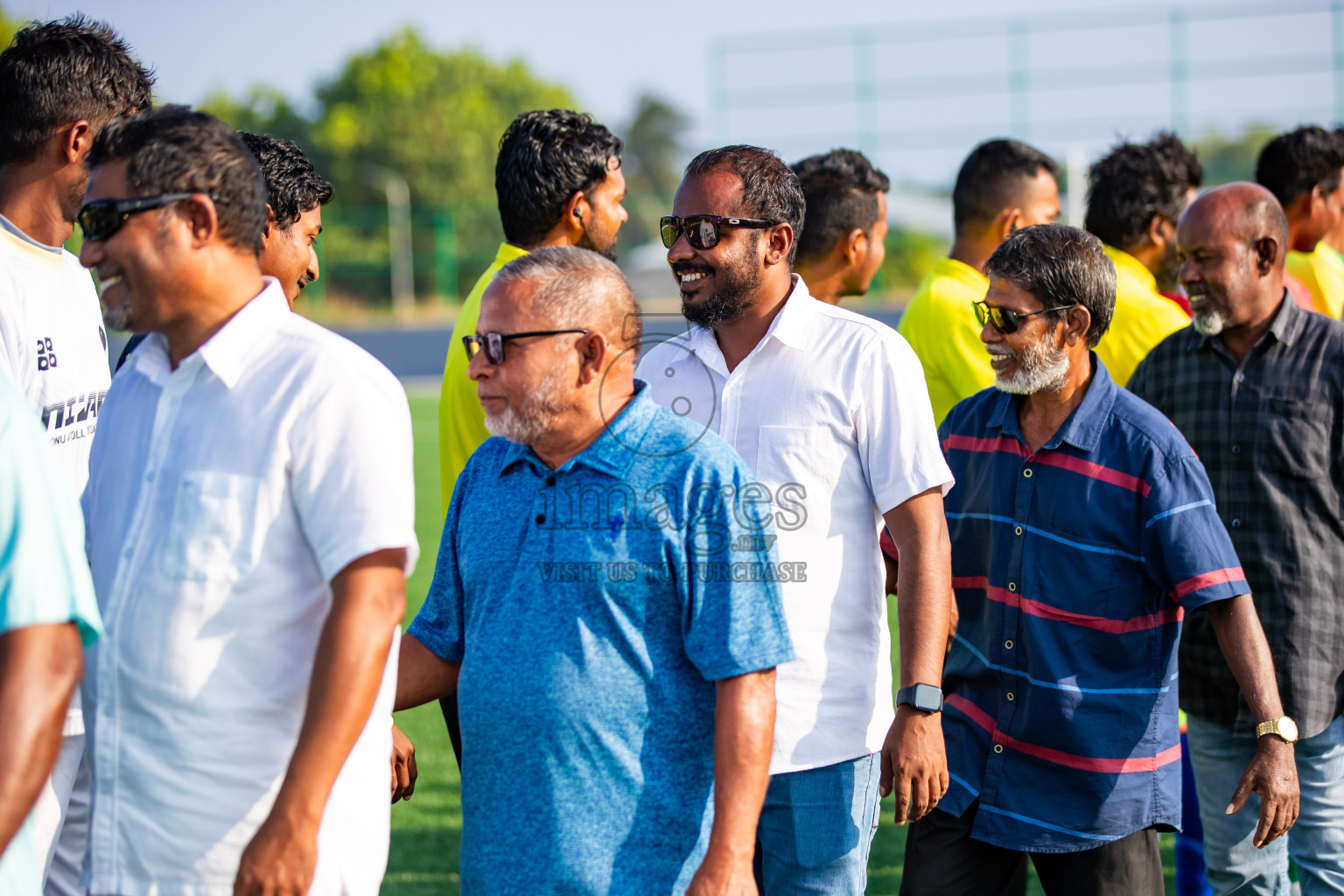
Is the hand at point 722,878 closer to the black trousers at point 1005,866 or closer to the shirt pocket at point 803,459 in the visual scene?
the shirt pocket at point 803,459

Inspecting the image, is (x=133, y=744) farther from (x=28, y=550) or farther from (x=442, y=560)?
(x=442, y=560)

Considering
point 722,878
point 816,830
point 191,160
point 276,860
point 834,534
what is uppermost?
point 191,160

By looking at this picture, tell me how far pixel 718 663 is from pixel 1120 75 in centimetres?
2819

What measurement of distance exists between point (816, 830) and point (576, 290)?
1.40 m

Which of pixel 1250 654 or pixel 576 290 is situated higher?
pixel 576 290

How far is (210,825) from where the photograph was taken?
2107 millimetres

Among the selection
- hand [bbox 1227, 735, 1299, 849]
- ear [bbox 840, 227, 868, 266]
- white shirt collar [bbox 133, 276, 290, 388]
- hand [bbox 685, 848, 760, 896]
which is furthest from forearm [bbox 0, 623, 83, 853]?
ear [bbox 840, 227, 868, 266]

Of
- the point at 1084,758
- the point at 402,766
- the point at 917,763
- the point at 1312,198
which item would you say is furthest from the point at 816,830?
the point at 1312,198

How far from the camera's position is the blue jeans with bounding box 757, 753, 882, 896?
2.91m

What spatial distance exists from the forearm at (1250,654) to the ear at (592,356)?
5.63 feet

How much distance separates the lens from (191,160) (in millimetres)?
2164

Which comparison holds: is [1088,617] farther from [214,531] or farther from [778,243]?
[214,531]

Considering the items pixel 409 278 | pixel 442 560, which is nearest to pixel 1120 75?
pixel 409 278

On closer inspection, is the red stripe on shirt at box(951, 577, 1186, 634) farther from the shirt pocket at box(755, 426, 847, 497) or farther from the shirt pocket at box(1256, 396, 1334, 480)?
the shirt pocket at box(1256, 396, 1334, 480)
